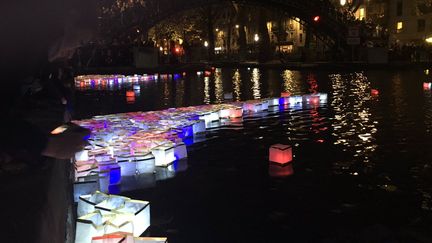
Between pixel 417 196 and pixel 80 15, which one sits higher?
pixel 80 15

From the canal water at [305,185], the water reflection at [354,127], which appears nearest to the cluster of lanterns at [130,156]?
the canal water at [305,185]

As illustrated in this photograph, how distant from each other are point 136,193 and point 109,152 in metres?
1.69

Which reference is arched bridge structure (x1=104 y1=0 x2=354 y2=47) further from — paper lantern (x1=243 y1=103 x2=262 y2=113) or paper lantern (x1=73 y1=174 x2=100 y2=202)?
paper lantern (x1=73 y1=174 x2=100 y2=202)

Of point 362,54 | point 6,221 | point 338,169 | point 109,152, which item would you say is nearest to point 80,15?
point 6,221

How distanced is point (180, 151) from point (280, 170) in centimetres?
195

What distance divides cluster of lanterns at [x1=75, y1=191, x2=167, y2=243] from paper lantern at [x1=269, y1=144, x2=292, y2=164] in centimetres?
324

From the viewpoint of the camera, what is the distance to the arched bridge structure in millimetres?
37056

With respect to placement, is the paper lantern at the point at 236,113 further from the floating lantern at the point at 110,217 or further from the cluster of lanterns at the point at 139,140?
the floating lantern at the point at 110,217

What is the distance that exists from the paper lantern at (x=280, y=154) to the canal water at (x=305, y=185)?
175 mm

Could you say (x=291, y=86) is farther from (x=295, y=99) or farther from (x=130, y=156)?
(x=130, y=156)

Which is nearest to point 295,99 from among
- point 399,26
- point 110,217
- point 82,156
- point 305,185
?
point 305,185

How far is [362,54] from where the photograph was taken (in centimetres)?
4000

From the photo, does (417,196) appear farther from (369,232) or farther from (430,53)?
(430,53)

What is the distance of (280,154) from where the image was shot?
7773mm
